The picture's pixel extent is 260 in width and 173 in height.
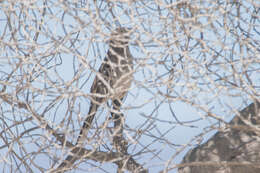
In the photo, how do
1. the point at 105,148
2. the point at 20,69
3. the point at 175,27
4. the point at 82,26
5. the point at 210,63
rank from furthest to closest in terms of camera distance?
the point at 105,148 < the point at 20,69 < the point at 210,63 < the point at 175,27 < the point at 82,26

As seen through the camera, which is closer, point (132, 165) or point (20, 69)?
point (20, 69)

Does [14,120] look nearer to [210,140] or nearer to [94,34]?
[94,34]

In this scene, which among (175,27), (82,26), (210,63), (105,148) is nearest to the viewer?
(82,26)

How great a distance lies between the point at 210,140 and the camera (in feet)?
7.04

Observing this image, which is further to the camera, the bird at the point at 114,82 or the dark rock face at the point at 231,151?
the dark rock face at the point at 231,151

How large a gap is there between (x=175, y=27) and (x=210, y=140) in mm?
702

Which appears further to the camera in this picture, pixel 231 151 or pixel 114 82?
pixel 114 82

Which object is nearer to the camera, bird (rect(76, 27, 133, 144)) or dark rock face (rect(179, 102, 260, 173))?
bird (rect(76, 27, 133, 144))

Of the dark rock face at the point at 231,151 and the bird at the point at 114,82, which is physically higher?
the bird at the point at 114,82

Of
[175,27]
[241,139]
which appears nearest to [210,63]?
[175,27]

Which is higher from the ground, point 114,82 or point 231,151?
point 114,82

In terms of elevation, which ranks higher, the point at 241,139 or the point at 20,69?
the point at 20,69

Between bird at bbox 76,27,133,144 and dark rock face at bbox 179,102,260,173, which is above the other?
bird at bbox 76,27,133,144

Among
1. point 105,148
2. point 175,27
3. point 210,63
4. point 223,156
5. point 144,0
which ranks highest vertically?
point 144,0
